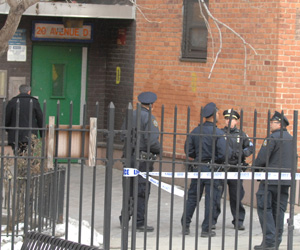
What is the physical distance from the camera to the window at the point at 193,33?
443 inches

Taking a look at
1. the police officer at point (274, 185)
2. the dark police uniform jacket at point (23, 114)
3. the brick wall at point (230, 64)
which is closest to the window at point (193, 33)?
the brick wall at point (230, 64)

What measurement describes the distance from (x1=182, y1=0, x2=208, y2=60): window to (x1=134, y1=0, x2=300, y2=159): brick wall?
0.10 meters

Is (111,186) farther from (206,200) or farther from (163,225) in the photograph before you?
(163,225)

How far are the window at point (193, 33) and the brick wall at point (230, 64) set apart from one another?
104 mm

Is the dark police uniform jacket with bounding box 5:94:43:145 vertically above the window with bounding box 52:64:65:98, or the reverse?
the window with bounding box 52:64:65:98

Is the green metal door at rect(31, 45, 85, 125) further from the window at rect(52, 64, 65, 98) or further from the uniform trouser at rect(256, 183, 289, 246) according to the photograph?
the uniform trouser at rect(256, 183, 289, 246)

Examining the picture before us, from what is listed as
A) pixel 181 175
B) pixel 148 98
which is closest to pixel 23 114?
pixel 148 98

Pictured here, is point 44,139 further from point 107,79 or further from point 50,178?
point 107,79

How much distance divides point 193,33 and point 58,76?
125 inches

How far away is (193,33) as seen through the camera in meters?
11.4

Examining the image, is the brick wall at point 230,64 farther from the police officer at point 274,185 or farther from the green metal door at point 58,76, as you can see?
the police officer at point 274,185

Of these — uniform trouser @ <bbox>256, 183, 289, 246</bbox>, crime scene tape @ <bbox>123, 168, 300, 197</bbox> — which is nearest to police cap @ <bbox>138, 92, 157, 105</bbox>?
crime scene tape @ <bbox>123, 168, 300, 197</bbox>

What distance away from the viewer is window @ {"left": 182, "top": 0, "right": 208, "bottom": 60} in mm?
11258

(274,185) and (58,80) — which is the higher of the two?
(58,80)
